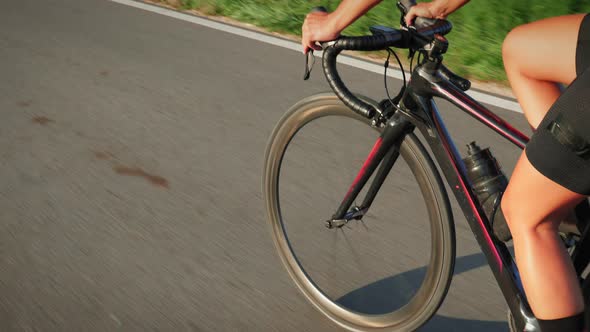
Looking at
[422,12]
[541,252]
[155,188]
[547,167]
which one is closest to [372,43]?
[422,12]

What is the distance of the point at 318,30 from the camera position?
6.95ft

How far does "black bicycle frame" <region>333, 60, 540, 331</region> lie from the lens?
6.90ft

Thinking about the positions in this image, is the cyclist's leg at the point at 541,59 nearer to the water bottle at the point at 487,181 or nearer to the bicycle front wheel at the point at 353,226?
the water bottle at the point at 487,181

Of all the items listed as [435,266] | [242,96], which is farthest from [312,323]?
[242,96]

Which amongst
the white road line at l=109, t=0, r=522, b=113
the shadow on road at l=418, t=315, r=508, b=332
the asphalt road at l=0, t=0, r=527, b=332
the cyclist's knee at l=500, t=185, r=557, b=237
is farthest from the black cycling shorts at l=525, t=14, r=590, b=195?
the white road line at l=109, t=0, r=522, b=113

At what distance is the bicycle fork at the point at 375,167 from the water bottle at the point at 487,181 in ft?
0.81

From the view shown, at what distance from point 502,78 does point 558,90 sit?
3.11 metres

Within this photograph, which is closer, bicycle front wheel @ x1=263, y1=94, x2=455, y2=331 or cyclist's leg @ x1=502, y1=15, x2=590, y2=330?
cyclist's leg @ x1=502, y1=15, x2=590, y2=330

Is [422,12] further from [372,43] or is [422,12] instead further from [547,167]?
[547,167]

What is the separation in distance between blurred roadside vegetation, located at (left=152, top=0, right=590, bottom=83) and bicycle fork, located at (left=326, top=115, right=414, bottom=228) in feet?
9.35

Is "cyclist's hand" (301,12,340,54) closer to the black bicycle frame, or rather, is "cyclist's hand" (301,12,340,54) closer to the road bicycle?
the road bicycle

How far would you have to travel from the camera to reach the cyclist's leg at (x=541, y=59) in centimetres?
195

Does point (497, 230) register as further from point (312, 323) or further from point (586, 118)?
point (312, 323)

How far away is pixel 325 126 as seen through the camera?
2.69 meters
